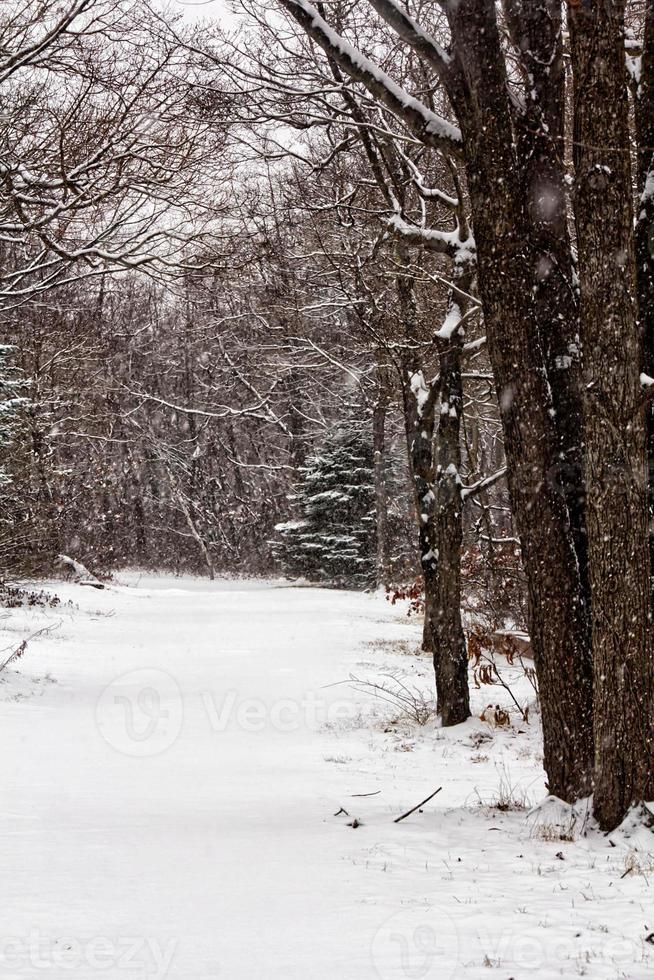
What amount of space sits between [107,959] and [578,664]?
2953mm

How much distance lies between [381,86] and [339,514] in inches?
949

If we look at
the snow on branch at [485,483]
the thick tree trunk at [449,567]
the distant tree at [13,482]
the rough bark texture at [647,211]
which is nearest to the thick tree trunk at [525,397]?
the rough bark texture at [647,211]

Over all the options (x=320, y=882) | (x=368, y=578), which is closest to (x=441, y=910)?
(x=320, y=882)

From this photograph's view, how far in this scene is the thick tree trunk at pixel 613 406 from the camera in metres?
4.42

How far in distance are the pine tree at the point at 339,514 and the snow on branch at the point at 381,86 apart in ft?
76.7

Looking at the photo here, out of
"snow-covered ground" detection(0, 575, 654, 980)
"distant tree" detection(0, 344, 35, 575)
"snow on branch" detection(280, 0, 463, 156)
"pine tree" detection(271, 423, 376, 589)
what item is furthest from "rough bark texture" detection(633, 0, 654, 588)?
"pine tree" detection(271, 423, 376, 589)

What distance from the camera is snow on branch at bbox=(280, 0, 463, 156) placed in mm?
5371

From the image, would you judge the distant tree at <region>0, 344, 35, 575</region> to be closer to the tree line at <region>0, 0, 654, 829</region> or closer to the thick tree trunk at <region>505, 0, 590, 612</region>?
the tree line at <region>0, 0, 654, 829</region>

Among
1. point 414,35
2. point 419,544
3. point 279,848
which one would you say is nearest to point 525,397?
point 414,35

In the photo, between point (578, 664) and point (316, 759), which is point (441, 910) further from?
point (316, 759)

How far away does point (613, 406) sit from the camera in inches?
175

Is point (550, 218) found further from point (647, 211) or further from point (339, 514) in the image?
point (339, 514)

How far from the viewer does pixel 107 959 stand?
3.03 m

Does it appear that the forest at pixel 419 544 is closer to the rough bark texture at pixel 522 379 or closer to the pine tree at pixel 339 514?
the rough bark texture at pixel 522 379
